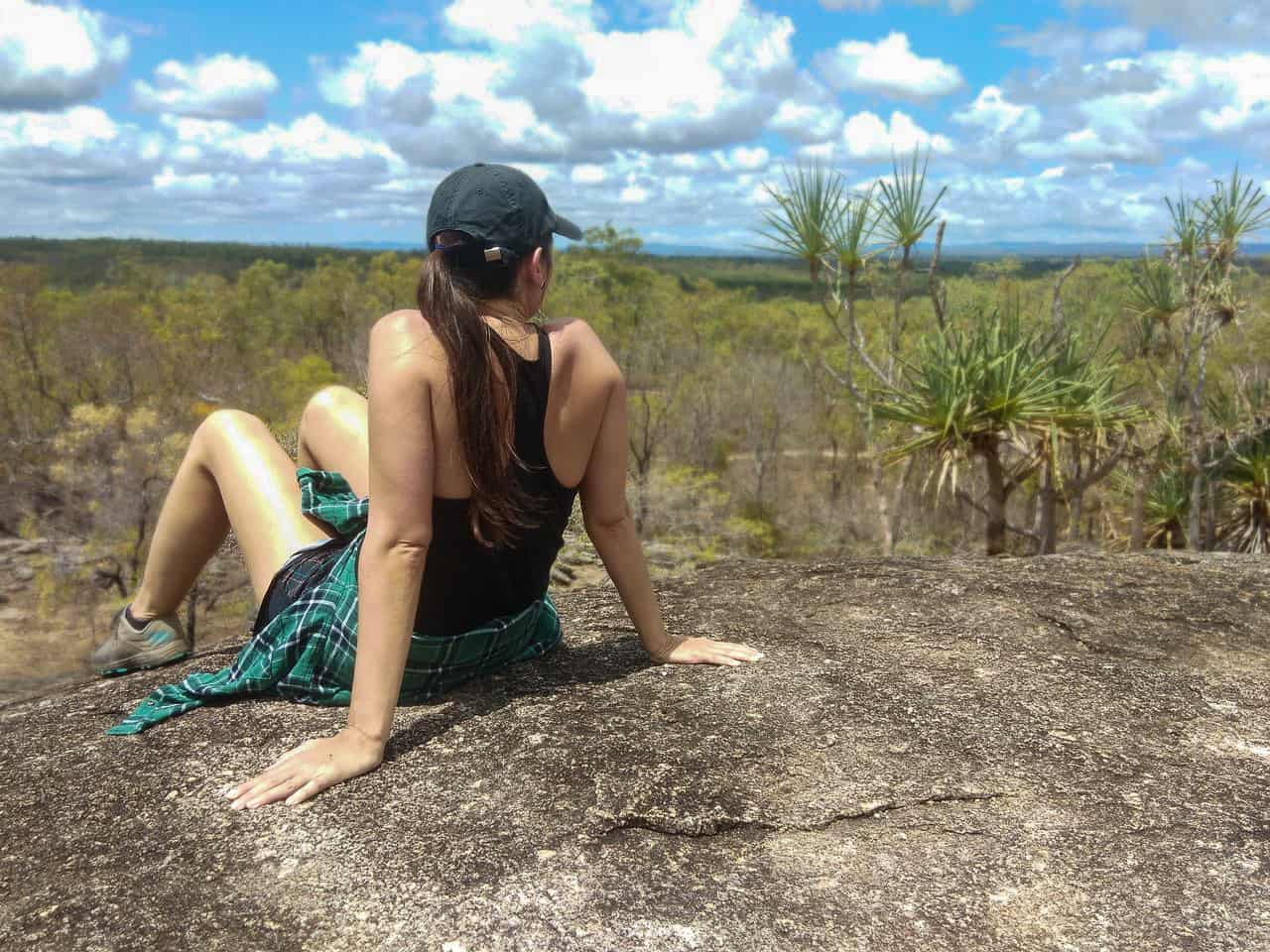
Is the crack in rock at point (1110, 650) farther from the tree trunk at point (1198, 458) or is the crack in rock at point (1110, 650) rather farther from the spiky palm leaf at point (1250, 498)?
the spiky palm leaf at point (1250, 498)

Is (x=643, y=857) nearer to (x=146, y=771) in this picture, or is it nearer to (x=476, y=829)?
(x=476, y=829)

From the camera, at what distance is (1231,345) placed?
18.5 meters

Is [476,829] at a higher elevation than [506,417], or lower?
lower

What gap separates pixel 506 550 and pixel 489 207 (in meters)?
0.76

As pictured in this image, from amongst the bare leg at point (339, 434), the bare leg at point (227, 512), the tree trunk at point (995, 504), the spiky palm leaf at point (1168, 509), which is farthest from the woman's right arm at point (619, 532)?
the spiky palm leaf at point (1168, 509)

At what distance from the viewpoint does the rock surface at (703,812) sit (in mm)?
1537

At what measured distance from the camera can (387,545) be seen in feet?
6.42

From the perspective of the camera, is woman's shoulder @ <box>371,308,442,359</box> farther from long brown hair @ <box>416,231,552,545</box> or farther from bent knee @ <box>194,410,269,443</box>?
bent knee @ <box>194,410,269,443</box>

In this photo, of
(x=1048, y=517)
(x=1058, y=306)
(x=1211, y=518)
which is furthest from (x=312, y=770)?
(x=1211, y=518)

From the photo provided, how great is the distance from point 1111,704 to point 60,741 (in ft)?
7.87

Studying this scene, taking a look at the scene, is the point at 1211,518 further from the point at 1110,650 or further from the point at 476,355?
the point at 476,355

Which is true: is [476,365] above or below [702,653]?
above

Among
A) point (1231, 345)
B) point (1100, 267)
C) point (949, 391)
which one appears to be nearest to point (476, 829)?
point (949, 391)

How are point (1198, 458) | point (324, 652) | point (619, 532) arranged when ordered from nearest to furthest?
point (324, 652) → point (619, 532) → point (1198, 458)
